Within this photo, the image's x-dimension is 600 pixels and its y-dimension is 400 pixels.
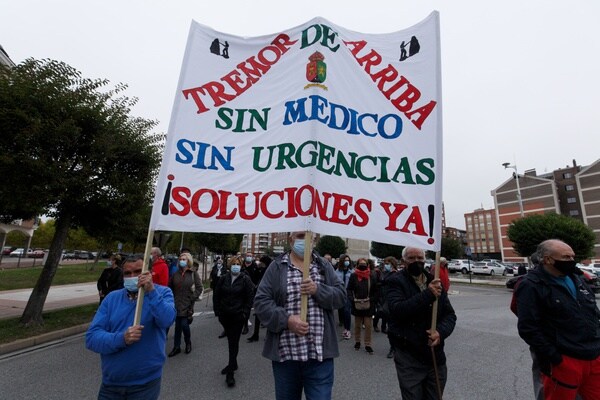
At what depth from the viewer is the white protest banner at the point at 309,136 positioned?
8.95 feet

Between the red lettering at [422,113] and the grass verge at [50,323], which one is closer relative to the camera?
the red lettering at [422,113]

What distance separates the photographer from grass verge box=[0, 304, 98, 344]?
714cm

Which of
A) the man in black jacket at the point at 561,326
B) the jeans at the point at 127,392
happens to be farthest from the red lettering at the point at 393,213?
the jeans at the point at 127,392

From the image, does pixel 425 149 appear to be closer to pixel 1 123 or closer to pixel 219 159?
pixel 219 159

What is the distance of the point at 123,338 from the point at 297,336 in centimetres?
121

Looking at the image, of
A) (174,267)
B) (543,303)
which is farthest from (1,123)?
(543,303)

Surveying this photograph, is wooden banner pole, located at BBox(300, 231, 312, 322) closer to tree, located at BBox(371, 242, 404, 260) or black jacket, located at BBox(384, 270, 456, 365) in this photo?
black jacket, located at BBox(384, 270, 456, 365)

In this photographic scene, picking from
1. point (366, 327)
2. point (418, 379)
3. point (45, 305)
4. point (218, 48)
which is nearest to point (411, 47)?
point (218, 48)

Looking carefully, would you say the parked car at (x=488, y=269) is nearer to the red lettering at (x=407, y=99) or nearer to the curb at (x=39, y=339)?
the curb at (x=39, y=339)

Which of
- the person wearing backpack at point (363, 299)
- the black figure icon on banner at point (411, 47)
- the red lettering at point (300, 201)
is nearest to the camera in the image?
the red lettering at point (300, 201)

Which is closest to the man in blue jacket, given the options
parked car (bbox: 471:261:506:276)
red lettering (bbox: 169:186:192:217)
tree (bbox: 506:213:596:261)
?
red lettering (bbox: 169:186:192:217)

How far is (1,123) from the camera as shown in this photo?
730cm

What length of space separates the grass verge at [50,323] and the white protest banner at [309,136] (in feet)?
22.3

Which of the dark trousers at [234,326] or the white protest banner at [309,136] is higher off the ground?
the white protest banner at [309,136]
